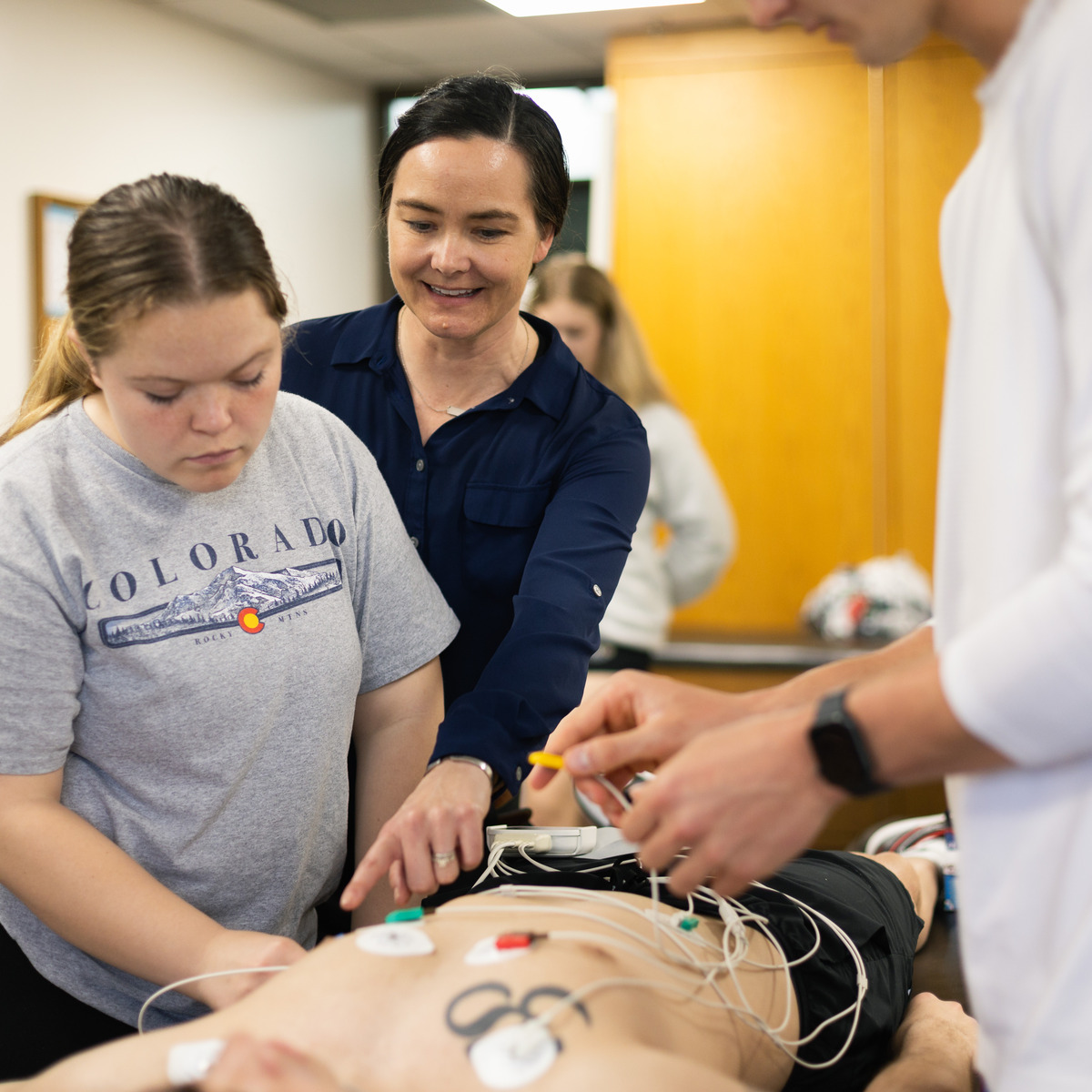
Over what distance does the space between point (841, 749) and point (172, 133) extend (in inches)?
192

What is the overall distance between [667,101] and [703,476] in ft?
7.41

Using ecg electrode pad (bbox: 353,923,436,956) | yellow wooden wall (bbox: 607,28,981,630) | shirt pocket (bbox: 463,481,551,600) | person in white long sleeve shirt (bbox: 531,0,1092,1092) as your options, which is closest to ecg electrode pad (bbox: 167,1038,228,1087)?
ecg electrode pad (bbox: 353,923,436,956)

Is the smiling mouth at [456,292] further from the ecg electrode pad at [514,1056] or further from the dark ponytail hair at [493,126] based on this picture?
the ecg electrode pad at [514,1056]

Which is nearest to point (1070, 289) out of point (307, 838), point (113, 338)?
point (113, 338)

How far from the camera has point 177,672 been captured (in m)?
1.27

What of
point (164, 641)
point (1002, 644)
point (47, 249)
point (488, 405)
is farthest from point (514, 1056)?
point (47, 249)

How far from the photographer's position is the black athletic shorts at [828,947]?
4.52 feet

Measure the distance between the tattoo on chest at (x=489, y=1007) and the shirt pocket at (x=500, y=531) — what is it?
2.86 feet

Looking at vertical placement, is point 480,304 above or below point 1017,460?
above

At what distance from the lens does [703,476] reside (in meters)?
3.50

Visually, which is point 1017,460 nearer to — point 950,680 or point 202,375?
point 950,680

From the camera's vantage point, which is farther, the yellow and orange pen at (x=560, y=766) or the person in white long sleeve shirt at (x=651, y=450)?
the person in white long sleeve shirt at (x=651, y=450)

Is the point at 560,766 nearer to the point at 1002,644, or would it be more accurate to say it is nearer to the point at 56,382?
the point at 1002,644

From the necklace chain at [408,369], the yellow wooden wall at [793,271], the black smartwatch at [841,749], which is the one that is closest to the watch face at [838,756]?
the black smartwatch at [841,749]
